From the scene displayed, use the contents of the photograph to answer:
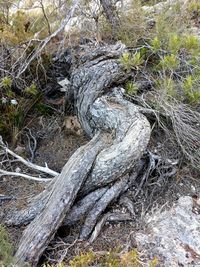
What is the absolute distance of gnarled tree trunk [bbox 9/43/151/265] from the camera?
3.03m

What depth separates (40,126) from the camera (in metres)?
4.59

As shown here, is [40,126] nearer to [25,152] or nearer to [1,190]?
[25,152]

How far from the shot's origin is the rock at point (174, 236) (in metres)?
2.89

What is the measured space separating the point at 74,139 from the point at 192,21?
8.49 ft

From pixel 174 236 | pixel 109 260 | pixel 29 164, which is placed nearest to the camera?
pixel 109 260

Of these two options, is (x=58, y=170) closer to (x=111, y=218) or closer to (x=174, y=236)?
(x=111, y=218)

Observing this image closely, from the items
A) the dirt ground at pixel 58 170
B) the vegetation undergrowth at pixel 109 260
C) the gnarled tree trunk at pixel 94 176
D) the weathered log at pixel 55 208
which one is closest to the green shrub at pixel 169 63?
the gnarled tree trunk at pixel 94 176

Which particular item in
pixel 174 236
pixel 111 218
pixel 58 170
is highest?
pixel 58 170

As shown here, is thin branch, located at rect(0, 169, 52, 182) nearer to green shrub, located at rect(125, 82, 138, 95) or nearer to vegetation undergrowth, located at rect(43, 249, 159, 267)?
vegetation undergrowth, located at rect(43, 249, 159, 267)

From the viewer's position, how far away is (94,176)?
10.6 feet

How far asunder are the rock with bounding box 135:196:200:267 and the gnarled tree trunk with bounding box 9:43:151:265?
0.43 meters

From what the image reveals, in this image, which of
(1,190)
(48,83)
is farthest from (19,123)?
(1,190)

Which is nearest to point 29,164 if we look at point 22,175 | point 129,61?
point 22,175

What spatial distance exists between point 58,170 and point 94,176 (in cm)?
86
